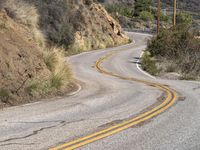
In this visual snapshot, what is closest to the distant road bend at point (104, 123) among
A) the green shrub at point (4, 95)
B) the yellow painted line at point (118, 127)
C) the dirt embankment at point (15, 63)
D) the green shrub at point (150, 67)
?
the yellow painted line at point (118, 127)

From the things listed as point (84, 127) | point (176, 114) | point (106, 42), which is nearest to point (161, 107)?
point (176, 114)

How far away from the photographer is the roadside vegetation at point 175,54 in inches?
1243

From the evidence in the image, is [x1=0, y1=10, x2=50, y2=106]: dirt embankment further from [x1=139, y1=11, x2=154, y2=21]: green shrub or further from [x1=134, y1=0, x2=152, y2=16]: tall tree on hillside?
[x1=134, y1=0, x2=152, y2=16]: tall tree on hillside

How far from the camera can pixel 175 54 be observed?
37844 mm

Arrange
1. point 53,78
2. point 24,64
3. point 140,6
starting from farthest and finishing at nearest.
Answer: point 140,6, point 53,78, point 24,64

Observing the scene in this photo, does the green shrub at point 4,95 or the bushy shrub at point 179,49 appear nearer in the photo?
the green shrub at point 4,95

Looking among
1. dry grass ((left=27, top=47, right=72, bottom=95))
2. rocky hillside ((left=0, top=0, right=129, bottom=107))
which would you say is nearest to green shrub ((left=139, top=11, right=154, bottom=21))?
rocky hillside ((left=0, top=0, right=129, bottom=107))

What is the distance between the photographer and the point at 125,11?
393ft

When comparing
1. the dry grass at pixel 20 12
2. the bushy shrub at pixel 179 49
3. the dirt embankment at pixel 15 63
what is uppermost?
the dry grass at pixel 20 12

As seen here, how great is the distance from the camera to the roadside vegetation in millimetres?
31562

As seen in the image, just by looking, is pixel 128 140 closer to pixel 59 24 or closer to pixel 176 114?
pixel 176 114

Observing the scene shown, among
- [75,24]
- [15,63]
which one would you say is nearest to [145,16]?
[75,24]

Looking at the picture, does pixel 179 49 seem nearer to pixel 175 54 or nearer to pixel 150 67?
pixel 175 54

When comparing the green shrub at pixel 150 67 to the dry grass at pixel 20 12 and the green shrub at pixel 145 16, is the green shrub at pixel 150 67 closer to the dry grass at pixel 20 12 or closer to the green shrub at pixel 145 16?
the dry grass at pixel 20 12
